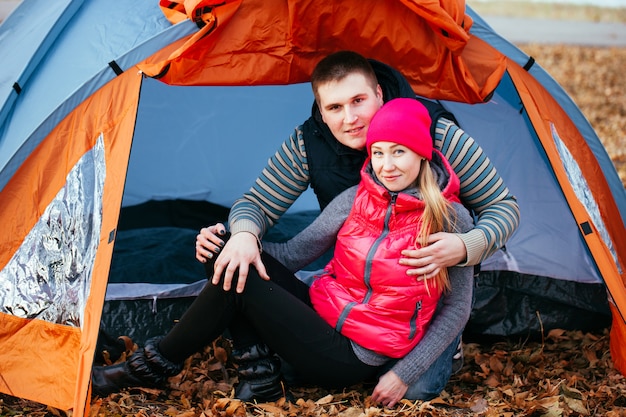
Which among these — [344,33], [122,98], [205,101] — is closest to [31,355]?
[122,98]

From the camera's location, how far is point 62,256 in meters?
2.71

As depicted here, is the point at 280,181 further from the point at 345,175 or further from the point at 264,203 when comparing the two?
the point at 345,175

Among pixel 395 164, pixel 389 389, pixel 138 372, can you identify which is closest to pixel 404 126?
pixel 395 164

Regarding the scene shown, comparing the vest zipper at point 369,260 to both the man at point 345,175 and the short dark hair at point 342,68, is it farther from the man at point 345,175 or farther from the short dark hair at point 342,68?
the short dark hair at point 342,68

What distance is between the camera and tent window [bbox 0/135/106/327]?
2600 millimetres

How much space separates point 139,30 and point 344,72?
91 centimetres

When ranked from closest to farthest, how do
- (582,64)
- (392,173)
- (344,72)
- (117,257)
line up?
(392,173), (344,72), (117,257), (582,64)

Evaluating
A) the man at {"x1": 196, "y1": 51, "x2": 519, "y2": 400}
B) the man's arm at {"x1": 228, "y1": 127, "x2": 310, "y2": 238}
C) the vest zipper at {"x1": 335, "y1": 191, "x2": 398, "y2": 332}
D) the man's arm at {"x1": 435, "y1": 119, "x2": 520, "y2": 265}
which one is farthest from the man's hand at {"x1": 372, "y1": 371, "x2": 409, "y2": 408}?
the man's arm at {"x1": 228, "y1": 127, "x2": 310, "y2": 238}

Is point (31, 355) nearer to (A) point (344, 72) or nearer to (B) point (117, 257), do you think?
(B) point (117, 257)

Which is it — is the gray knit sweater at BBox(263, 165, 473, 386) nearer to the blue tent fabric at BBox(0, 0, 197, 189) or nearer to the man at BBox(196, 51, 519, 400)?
the man at BBox(196, 51, 519, 400)

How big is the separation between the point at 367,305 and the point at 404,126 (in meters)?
0.63

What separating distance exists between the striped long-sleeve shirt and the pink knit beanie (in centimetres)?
19

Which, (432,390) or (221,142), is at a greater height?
(221,142)

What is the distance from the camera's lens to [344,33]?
299cm
